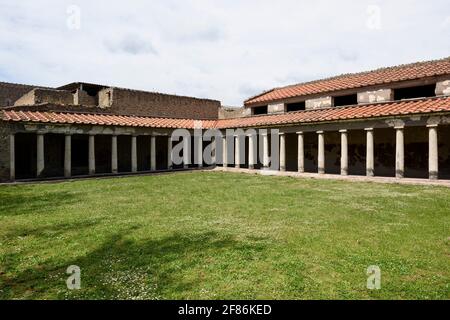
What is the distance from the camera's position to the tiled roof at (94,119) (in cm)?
1825

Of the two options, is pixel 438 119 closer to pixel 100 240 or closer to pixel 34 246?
pixel 100 240

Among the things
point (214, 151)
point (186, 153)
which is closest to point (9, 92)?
point (186, 153)

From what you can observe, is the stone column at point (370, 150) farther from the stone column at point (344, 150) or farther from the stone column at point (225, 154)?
the stone column at point (225, 154)

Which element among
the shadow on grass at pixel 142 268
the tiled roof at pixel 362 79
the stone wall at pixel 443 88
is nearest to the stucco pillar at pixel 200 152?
the tiled roof at pixel 362 79

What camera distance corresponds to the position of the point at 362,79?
72.2 feet

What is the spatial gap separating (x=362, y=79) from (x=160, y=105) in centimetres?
1726

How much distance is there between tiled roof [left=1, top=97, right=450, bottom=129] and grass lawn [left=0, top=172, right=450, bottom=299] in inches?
254

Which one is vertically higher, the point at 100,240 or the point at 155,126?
the point at 155,126

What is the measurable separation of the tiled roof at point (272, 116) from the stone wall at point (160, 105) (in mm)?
2067

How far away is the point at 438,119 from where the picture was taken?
15.1m

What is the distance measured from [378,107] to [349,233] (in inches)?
545

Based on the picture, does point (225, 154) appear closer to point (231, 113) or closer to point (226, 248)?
point (231, 113)
